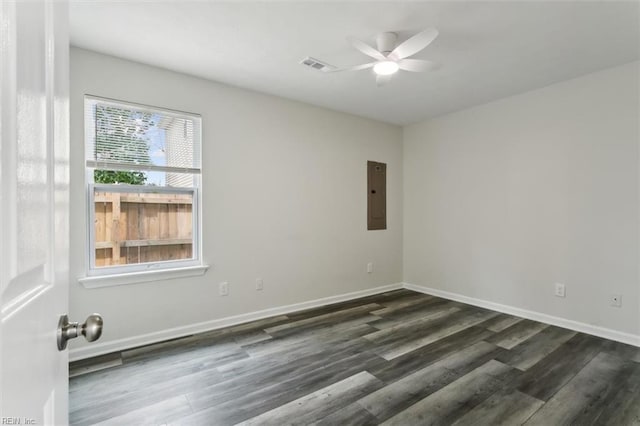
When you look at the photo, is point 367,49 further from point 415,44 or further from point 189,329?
point 189,329

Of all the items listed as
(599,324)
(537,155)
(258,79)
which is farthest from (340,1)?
(599,324)

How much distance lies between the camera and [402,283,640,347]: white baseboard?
9.38ft

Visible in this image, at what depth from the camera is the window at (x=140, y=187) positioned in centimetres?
263

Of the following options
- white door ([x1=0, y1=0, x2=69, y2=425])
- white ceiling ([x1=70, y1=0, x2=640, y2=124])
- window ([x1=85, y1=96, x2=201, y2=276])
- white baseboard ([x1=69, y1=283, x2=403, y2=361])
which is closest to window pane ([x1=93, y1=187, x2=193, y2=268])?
window ([x1=85, y1=96, x2=201, y2=276])

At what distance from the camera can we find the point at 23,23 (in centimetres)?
46

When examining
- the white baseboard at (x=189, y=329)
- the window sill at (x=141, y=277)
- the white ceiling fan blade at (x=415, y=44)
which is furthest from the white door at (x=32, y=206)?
the white baseboard at (x=189, y=329)

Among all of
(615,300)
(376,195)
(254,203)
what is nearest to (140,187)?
(254,203)

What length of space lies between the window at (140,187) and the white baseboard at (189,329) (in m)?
0.60

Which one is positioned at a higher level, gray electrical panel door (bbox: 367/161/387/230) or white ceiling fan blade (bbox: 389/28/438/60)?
white ceiling fan blade (bbox: 389/28/438/60)

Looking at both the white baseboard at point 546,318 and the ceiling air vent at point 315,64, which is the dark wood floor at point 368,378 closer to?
the white baseboard at point 546,318

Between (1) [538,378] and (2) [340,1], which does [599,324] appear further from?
(2) [340,1]

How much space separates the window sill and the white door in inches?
88.8

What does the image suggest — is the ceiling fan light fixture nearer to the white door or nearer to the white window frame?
the white window frame

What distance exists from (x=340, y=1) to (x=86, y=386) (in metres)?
3.09
